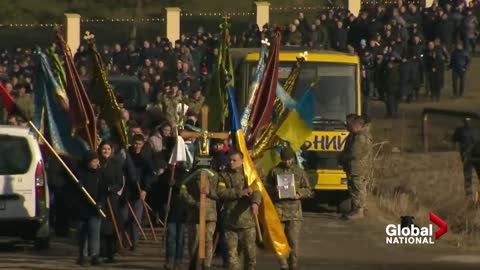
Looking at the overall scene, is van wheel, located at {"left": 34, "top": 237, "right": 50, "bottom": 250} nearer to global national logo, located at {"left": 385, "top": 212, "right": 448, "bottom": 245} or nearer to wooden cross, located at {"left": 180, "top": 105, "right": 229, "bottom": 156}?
wooden cross, located at {"left": 180, "top": 105, "right": 229, "bottom": 156}

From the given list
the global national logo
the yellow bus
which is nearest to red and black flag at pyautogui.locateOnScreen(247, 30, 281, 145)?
the global national logo

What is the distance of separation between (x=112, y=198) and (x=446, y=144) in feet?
57.9

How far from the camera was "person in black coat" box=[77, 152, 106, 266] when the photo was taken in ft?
73.9

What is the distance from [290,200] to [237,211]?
1.35m

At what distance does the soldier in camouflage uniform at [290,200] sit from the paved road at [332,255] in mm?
→ 1461

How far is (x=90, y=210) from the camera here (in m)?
22.6

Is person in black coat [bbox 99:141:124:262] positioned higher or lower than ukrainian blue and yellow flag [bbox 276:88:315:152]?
lower

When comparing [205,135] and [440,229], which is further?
[440,229]

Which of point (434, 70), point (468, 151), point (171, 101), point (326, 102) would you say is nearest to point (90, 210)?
point (326, 102)

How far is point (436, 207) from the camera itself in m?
31.8

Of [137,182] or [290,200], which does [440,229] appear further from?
[290,200]

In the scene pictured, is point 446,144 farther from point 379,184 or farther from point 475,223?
point 475,223

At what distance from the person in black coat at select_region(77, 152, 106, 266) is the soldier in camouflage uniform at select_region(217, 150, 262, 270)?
9.05 ft

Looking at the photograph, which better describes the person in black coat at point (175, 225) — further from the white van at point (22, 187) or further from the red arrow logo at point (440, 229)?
the red arrow logo at point (440, 229)
